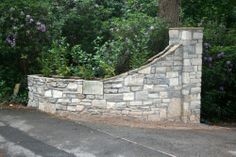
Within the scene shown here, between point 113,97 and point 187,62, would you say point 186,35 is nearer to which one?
point 187,62

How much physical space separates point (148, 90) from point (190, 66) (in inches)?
50.7

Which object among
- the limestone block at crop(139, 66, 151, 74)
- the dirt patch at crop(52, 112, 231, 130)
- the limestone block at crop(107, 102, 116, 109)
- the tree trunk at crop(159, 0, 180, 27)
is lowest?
the dirt patch at crop(52, 112, 231, 130)

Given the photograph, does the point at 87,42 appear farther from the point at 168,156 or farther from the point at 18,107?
the point at 168,156

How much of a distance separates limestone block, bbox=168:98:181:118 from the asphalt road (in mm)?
752

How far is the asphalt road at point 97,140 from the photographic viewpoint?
806cm

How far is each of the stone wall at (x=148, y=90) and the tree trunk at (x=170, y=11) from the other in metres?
2.84

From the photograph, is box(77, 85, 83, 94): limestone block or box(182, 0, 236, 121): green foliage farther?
box(182, 0, 236, 121): green foliage

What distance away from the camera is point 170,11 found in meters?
14.0

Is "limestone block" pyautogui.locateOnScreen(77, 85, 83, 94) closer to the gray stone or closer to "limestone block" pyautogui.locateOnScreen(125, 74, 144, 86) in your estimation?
the gray stone

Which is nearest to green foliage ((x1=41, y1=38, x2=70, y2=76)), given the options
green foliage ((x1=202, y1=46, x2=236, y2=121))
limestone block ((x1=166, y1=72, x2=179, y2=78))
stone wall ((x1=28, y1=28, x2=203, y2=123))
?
stone wall ((x1=28, y1=28, x2=203, y2=123))

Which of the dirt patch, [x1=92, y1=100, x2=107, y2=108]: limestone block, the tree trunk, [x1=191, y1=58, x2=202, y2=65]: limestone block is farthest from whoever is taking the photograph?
the tree trunk

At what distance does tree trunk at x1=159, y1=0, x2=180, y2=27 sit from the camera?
549 inches

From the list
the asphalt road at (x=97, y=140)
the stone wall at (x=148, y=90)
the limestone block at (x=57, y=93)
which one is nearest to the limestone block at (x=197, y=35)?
the stone wall at (x=148, y=90)

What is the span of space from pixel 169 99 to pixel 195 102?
2.61ft
